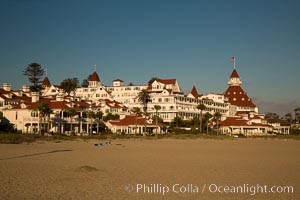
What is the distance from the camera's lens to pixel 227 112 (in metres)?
120

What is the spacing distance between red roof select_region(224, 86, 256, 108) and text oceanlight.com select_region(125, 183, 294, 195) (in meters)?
116

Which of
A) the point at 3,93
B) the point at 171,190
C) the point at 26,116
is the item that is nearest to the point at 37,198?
the point at 171,190

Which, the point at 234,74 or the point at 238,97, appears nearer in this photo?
the point at 238,97

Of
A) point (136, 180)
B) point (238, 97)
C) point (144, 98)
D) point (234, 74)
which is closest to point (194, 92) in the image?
point (238, 97)

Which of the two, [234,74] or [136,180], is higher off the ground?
[234,74]

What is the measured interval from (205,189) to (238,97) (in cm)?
12022

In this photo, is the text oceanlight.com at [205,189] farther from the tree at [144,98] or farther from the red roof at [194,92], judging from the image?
the red roof at [194,92]

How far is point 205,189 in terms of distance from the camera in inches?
621

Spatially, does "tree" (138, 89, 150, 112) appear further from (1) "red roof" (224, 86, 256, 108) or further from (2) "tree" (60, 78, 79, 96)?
(1) "red roof" (224, 86, 256, 108)

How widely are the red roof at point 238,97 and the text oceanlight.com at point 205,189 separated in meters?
116

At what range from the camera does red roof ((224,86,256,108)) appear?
430 ft

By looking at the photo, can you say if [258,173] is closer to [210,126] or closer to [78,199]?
[78,199]

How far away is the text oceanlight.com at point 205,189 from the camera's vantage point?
15.2 m

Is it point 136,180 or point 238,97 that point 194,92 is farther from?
point 136,180
